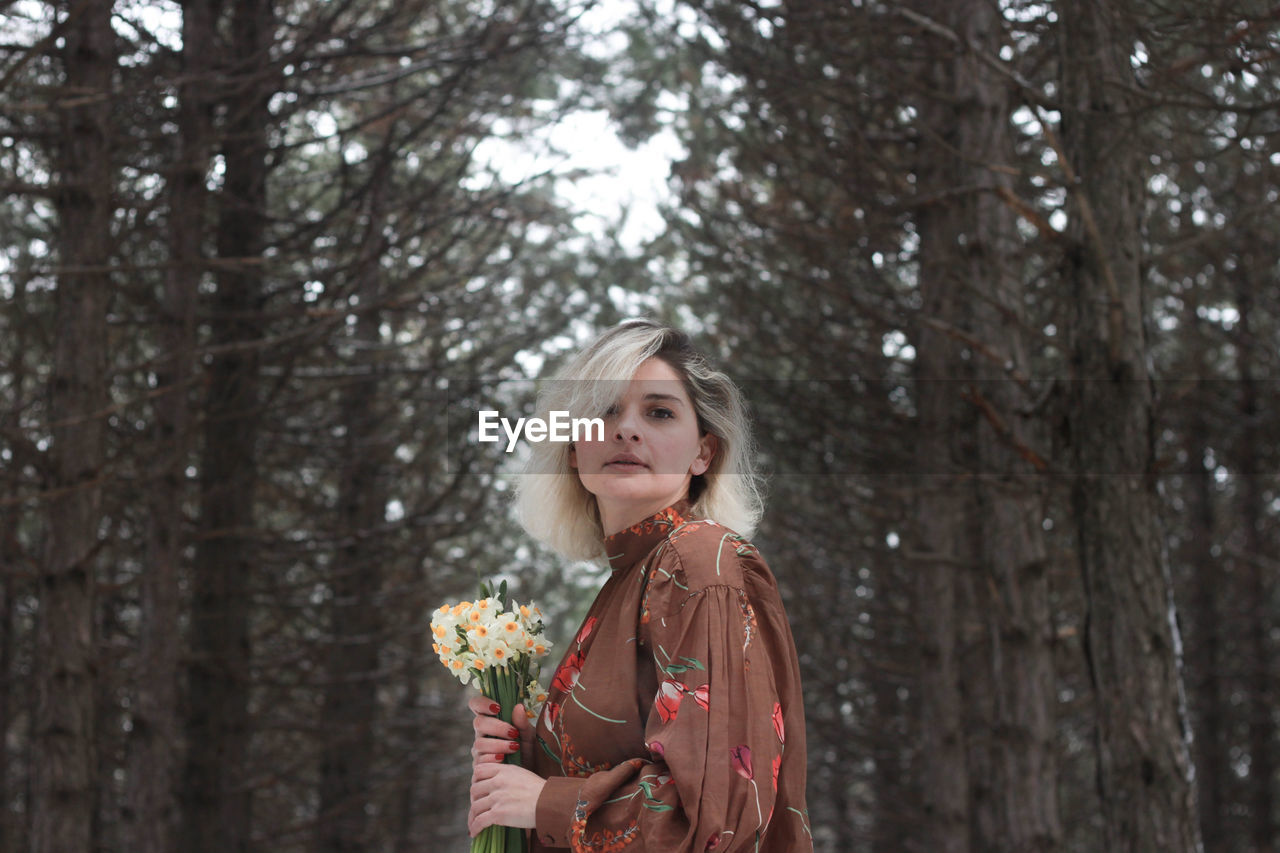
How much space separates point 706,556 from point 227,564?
19.8ft

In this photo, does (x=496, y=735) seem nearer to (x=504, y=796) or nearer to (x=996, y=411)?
(x=504, y=796)

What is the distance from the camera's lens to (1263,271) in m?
10.5

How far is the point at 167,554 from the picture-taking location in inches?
240

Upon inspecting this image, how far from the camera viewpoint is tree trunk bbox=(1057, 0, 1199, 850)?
154 inches

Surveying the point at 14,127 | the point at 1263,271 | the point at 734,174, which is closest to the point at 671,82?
the point at 734,174

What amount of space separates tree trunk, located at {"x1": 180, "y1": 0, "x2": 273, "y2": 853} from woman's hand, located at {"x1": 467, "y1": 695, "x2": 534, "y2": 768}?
5.08 meters

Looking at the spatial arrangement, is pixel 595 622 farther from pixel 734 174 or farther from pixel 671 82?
pixel 671 82

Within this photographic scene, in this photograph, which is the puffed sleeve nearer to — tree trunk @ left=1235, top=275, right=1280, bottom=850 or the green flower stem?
the green flower stem

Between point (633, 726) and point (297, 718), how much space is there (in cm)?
959

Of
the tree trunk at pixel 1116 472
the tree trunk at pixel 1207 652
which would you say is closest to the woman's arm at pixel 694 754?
the tree trunk at pixel 1116 472

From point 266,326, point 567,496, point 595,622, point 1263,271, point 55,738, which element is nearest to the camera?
point 595,622

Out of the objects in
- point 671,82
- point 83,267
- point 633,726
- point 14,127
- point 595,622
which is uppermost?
point 671,82

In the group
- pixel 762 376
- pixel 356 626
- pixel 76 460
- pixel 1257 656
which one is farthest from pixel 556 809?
pixel 1257 656

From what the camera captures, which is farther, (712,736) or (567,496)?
(567,496)
